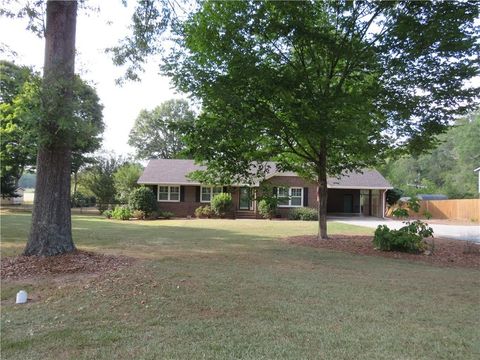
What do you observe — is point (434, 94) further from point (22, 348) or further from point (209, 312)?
point (22, 348)

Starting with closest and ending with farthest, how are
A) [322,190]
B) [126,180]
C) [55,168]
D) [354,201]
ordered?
[55,168] → [322,190] → [126,180] → [354,201]

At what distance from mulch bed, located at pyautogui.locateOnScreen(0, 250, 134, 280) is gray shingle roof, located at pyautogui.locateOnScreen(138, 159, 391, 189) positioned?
68.7ft

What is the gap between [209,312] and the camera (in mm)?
5324

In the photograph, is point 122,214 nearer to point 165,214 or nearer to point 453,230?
point 165,214

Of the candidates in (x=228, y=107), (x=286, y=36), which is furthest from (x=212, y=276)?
(x=286, y=36)

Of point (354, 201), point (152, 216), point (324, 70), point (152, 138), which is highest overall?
point (152, 138)

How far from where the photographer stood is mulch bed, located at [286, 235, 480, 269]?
10602 millimetres

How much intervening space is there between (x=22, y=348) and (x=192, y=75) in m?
8.72

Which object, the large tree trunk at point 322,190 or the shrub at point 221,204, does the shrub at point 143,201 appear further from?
the large tree trunk at point 322,190

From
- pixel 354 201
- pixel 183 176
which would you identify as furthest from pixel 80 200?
pixel 354 201

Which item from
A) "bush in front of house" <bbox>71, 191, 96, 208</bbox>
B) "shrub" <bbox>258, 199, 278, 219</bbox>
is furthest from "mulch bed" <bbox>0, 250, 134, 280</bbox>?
"bush in front of house" <bbox>71, 191, 96, 208</bbox>

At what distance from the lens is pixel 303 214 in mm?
28000

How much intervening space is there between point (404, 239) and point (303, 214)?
1632 cm

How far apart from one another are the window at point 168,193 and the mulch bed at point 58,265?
69.7ft
